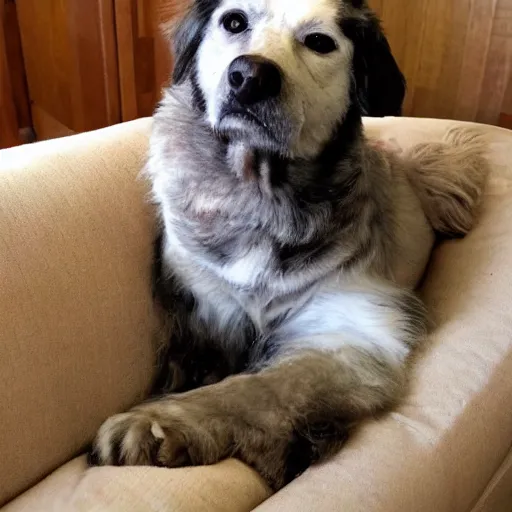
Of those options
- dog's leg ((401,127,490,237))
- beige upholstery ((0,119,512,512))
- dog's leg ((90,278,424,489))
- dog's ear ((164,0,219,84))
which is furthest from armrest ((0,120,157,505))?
dog's leg ((401,127,490,237))

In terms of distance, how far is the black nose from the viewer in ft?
3.30

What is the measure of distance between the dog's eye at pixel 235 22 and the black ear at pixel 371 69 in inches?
6.8

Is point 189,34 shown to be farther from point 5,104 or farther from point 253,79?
point 5,104

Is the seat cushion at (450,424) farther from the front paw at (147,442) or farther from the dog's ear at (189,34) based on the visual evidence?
the dog's ear at (189,34)

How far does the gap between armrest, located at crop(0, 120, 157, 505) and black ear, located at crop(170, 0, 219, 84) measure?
0.21 m

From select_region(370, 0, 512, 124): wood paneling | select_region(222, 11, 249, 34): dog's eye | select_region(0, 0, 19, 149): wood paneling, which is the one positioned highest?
select_region(222, 11, 249, 34): dog's eye

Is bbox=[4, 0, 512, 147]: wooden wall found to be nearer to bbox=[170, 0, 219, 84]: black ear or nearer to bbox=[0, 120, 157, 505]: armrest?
bbox=[170, 0, 219, 84]: black ear

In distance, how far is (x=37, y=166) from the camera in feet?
3.98

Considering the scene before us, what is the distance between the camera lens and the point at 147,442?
0.98 meters

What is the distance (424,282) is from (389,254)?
0.20 m

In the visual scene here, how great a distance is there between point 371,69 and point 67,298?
62cm

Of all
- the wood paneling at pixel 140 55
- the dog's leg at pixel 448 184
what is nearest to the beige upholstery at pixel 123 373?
the dog's leg at pixel 448 184

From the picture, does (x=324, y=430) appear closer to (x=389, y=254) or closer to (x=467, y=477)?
(x=467, y=477)

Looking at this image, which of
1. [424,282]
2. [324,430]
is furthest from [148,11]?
[324,430]
